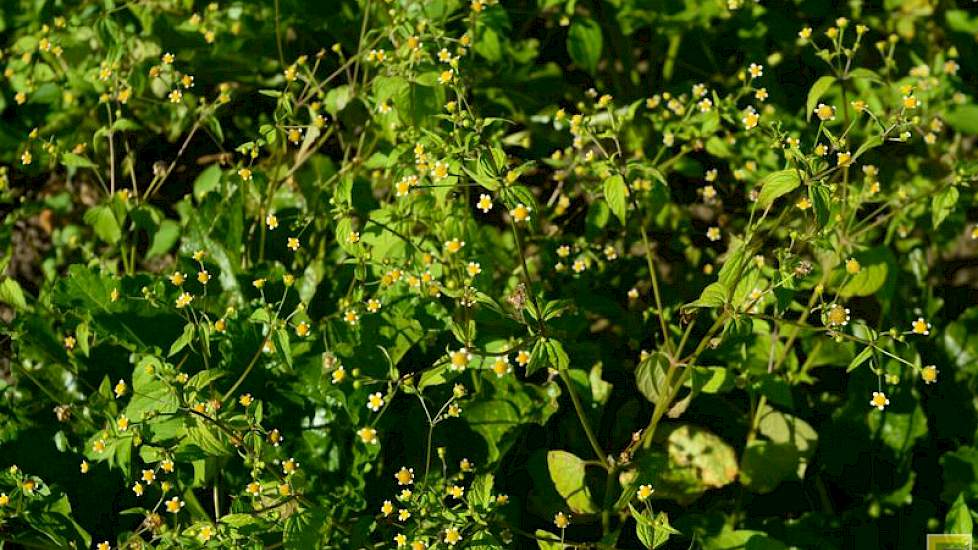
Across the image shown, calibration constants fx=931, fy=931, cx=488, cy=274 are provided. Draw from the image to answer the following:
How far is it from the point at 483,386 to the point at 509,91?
3.71 feet

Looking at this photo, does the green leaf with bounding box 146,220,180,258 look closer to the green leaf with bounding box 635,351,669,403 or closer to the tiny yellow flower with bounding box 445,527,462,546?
the tiny yellow flower with bounding box 445,527,462,546

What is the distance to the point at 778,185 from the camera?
186 centimetres

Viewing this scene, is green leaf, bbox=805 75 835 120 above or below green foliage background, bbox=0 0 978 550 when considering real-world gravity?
above

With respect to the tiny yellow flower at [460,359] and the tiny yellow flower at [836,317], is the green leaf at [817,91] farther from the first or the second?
the tiny yellow flower at [460,359]

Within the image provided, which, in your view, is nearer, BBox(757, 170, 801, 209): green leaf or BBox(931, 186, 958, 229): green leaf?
BBox(757, 170, 801, 209): green leaf

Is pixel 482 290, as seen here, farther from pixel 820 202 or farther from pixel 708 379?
pixel 820 202

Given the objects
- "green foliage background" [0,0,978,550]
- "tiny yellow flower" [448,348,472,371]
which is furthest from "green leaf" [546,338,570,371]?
"tiny yellow flower" [448,348,472,371]

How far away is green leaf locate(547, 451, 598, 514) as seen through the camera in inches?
92.4

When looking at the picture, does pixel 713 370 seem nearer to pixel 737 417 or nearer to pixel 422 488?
pixel 737 417

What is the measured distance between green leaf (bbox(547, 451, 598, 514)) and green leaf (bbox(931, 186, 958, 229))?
114cm

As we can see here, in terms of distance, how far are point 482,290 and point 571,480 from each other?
532mm

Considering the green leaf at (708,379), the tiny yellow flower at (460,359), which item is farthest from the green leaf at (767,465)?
the tiny yellow flower at (460,359)

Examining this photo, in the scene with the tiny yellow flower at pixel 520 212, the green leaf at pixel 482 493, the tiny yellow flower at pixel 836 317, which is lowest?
the green leaf at pixel 482 493

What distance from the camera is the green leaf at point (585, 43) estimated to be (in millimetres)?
3027
